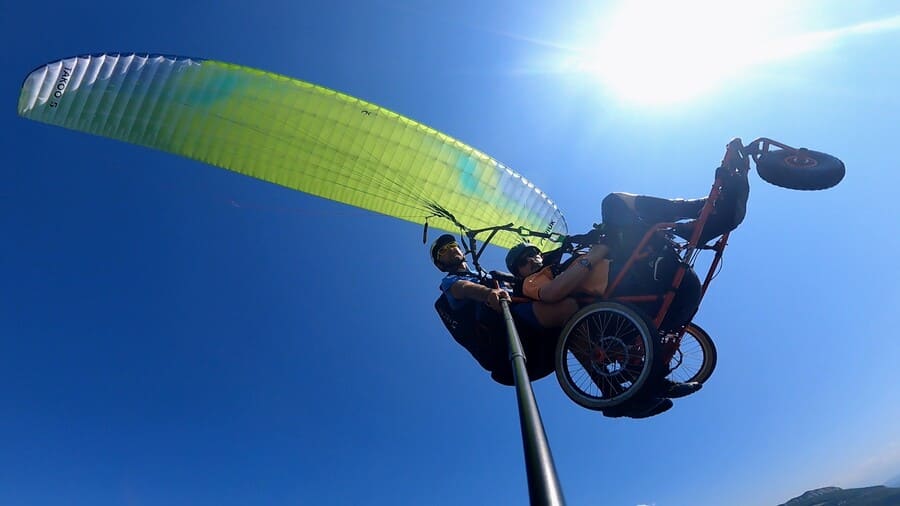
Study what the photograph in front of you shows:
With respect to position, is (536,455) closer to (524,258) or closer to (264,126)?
(524,258)

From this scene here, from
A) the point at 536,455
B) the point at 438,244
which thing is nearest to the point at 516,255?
the point at 438,244

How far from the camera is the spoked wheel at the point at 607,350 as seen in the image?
3.93m

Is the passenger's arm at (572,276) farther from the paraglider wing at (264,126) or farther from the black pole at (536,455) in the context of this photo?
the paraglider wing at (264,126)

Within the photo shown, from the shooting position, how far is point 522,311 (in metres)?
4.90

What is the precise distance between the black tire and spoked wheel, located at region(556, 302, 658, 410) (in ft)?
5.28

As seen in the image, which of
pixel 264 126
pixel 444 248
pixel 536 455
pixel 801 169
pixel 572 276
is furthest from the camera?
pixel 264 126

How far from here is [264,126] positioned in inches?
297

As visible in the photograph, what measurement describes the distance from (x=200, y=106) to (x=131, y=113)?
41.1 inches

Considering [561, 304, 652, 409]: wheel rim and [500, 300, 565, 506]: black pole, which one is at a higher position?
[561, 304, 652, 409]: wheel rim

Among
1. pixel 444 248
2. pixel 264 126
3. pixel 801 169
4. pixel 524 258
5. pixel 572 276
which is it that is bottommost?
pixel 572 276

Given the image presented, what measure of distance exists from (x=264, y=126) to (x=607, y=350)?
583 cm

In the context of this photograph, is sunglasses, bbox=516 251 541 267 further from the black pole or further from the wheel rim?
the black pole

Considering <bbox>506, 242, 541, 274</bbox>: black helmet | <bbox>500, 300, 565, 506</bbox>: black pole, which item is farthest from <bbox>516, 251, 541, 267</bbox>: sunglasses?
<bbox>500, 300, 565, 506</bbox>: black pole

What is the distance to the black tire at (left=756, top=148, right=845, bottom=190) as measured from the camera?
13.1ft
